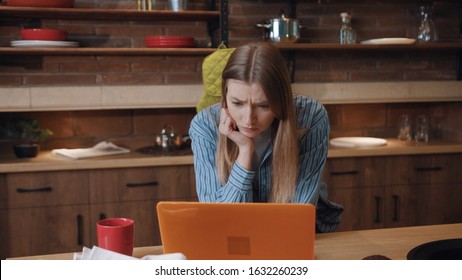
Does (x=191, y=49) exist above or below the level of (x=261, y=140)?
above

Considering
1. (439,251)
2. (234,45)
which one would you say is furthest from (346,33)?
(439,251)

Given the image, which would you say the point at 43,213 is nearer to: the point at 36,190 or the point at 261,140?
the point at 36,190

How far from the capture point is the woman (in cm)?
148

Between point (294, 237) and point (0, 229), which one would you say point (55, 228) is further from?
point (294, 237)

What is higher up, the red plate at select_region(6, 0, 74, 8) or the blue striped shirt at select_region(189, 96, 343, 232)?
the red plate at select_region(6, 0, 74, 8)

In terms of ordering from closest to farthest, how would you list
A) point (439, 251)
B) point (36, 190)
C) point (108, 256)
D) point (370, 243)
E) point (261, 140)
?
point (108, 256)
point (439, 251)
point (370, 243)
point (261, 140)
point (36, 190)

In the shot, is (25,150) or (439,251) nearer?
(439,251)

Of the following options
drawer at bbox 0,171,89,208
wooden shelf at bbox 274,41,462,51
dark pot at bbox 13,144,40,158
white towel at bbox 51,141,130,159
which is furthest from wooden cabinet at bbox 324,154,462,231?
dark pot at bbox 13,144,40,158

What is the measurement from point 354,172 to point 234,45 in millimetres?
1031

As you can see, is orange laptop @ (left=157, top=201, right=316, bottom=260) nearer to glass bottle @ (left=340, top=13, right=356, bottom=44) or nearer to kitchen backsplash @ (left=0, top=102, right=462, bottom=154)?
kitchen backsplash @ (left=0, top=102, right=462, bottom=154)

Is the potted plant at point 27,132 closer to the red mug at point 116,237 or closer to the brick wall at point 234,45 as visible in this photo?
the brick wall at point 234,45

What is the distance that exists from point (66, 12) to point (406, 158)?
2045 mm

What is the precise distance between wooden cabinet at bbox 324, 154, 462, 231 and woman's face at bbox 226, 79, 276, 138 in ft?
5.23

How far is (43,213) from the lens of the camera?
2762mm
